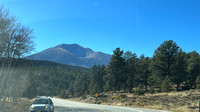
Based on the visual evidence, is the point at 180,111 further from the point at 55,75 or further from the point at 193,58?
the point at 55,75

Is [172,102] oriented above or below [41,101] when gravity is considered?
above

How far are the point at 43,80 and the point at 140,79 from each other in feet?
421

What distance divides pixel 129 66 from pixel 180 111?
42317 mm

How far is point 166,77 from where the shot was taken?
140ft

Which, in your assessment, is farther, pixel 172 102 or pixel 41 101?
pixel 172 102

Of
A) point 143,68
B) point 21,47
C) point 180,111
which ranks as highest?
point 143,68

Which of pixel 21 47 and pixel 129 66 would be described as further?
pixel 129 66

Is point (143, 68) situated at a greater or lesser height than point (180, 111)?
greater

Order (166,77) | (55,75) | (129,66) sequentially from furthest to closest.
A: (55,75), (129,66), (166,77)

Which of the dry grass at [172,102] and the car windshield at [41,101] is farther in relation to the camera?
the dry grass at [172,102]

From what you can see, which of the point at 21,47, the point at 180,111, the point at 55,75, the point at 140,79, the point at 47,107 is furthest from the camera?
the point at 55,75

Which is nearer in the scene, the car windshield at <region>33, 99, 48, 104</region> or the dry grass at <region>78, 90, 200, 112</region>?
the car windshield at <region>33, 99, 48, 104</region>

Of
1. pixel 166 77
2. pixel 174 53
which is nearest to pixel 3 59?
pixel 166 77

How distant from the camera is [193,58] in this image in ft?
164
